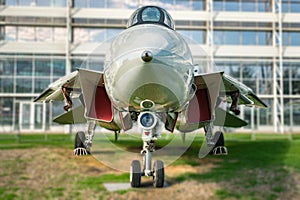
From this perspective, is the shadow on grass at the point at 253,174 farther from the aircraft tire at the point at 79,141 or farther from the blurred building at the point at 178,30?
the aircraft tire at the point at 79,141

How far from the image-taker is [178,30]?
45312 mm

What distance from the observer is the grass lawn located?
106ft

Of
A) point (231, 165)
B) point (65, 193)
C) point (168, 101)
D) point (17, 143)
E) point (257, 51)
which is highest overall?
point (257, 51)

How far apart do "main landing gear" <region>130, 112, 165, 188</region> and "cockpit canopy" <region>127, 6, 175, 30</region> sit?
176 centimetres

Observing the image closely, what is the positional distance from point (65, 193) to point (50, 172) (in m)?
2.74

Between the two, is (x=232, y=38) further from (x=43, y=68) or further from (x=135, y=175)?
(x=135, y=175)

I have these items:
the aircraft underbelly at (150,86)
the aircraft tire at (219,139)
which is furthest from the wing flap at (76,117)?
the aircraft tire at (219,139)

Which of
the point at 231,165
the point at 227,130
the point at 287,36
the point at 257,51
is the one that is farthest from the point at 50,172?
the point at 287,36

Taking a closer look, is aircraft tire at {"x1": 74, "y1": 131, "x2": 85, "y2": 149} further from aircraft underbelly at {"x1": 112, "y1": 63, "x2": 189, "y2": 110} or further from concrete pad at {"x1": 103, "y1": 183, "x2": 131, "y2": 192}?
concrete pad at {"x1": 103, "y1": 183, "x2": 131, "y2": 192}

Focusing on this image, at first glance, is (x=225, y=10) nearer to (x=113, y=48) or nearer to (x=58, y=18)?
(x=58, y=18)

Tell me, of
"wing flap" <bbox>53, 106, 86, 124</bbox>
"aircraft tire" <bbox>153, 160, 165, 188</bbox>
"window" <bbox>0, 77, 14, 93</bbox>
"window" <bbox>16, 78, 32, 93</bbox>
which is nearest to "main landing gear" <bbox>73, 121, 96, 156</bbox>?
"wing flap" <bbox>53, 106, 86, 124</bbox>

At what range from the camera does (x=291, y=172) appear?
33531mm

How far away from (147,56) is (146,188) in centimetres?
3070

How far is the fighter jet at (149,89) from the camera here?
5238 millimetres
